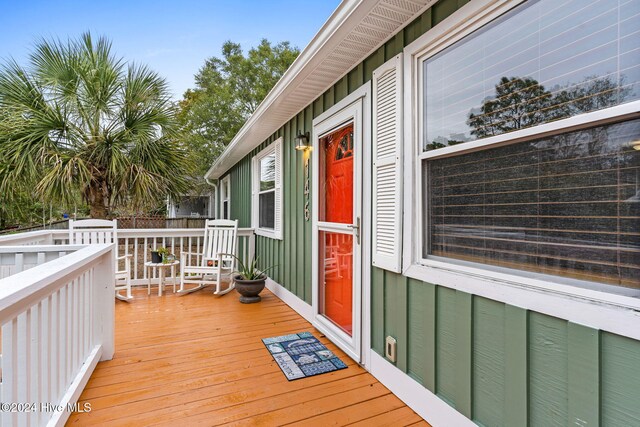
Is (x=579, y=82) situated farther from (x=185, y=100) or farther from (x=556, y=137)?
(x=185, y=100)

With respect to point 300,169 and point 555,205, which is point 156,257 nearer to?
point 300,169

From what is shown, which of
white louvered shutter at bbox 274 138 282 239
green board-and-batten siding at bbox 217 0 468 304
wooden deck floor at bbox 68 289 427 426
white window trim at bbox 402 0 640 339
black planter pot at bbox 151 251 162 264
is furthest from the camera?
black planter pot at bbox 151 251 162 264

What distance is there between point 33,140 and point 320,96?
4.87 meters

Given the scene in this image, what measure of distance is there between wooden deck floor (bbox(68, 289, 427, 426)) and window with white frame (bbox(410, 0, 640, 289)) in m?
1.08

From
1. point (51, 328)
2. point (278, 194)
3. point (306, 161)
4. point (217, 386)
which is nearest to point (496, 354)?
point (217, 386)

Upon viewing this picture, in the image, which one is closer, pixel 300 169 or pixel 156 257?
pixel 300 169

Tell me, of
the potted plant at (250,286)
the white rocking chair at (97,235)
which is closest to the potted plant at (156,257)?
the white rocking chair at (97,235)

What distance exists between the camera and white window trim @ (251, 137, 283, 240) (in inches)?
174

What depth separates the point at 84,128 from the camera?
18.1ft

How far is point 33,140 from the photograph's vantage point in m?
5.12

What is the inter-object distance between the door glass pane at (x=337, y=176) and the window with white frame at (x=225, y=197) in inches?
226

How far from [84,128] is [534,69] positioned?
6.47 metres

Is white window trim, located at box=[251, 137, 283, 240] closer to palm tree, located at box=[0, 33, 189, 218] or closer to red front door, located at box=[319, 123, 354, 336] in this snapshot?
red front door, located at box=[319, 123, 354, 336]

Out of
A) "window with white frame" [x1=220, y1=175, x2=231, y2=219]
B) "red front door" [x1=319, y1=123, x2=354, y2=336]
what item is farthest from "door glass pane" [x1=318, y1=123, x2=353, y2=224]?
"window with white frame" [x1=220, y1=175, x2=231, y2=219]
